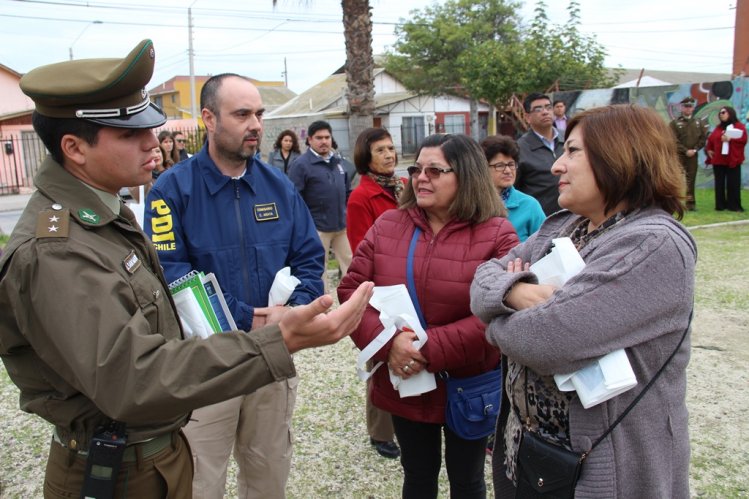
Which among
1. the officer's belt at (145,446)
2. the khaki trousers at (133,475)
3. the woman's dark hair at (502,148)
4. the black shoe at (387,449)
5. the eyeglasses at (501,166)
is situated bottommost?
the black shoe at (387,449)

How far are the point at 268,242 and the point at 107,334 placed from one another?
1499 mm

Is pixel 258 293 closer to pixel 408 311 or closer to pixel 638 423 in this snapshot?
pixel 408 311

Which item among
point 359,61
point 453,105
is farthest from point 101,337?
point 453,105

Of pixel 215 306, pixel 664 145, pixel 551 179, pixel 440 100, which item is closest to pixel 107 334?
pixel 215 306

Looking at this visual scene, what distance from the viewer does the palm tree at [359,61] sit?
9727 mm

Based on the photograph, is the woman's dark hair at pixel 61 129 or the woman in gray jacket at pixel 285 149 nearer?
the woman's dark hair at pixel 61 129

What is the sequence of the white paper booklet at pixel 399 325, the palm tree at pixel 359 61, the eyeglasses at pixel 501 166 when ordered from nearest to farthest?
the white paper booklet at pixel 399 325, the eyeglasses at pixel 501 166, the palm tree at pixel 359 61

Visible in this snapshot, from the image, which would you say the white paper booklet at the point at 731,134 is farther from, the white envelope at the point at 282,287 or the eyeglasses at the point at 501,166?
the white envelope at the point at 282,287

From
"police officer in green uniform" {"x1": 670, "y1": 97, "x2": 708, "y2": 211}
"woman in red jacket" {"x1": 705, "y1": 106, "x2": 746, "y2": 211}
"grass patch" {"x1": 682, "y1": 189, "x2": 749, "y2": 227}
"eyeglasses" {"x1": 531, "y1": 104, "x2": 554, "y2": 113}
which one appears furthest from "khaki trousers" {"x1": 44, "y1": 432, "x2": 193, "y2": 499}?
"woman in red jacket" {"x1": 705, "y1": 106, "x2": 746, "y2": 211}

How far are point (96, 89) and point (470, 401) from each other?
1932 millimetres

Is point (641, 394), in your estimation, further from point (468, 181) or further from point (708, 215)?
point (708, 215)

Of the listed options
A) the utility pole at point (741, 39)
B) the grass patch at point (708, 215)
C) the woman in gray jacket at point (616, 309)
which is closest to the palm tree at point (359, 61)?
the grass patch at point (708, 215)

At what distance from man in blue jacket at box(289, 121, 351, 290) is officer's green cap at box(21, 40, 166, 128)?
5.44 metres

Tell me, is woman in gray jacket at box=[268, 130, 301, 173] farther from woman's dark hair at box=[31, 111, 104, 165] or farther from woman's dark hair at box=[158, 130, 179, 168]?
woman's dark hair at box=[31, 111, 104, 165]
